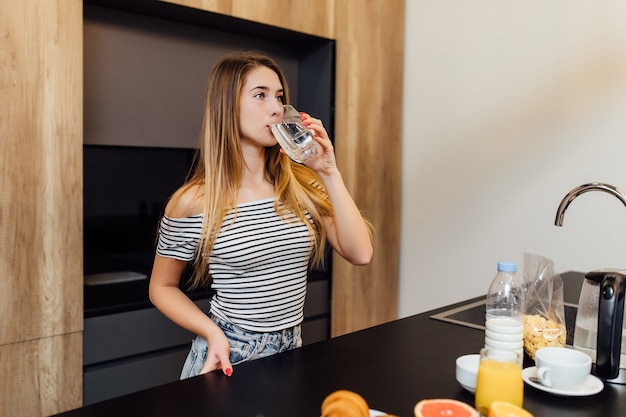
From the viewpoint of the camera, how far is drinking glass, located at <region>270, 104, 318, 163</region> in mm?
1421

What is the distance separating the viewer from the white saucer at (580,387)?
3.62 feet

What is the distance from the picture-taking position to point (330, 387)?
3.69 feet

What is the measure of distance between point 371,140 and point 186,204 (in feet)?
5.37

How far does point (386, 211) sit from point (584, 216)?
0.95 metres

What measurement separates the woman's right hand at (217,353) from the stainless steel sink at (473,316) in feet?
1.96

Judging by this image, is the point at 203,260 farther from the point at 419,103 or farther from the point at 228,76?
the point at 419,103

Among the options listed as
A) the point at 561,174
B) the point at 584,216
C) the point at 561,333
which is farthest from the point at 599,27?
the point at 561,333

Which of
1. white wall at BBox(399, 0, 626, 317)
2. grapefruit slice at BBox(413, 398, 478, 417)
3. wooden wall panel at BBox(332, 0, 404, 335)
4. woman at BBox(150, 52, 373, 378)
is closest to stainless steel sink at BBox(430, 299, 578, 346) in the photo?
woman at BBox(150, 52, 373, 378)

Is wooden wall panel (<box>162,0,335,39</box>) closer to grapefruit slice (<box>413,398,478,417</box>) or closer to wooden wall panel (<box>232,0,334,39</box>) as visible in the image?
wooden wall panel (<box>232,0,334,39</box>)

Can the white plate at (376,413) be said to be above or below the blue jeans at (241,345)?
above

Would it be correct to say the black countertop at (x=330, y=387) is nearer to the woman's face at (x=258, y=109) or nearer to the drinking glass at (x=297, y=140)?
the drinking glass at (x=297, y=140)

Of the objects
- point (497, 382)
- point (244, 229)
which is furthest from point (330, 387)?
point (244, 229)

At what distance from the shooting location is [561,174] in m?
2.63

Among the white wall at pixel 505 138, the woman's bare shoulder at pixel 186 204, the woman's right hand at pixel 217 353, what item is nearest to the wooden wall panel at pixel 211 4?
the woman's bare shoulder at pixel 186 204
